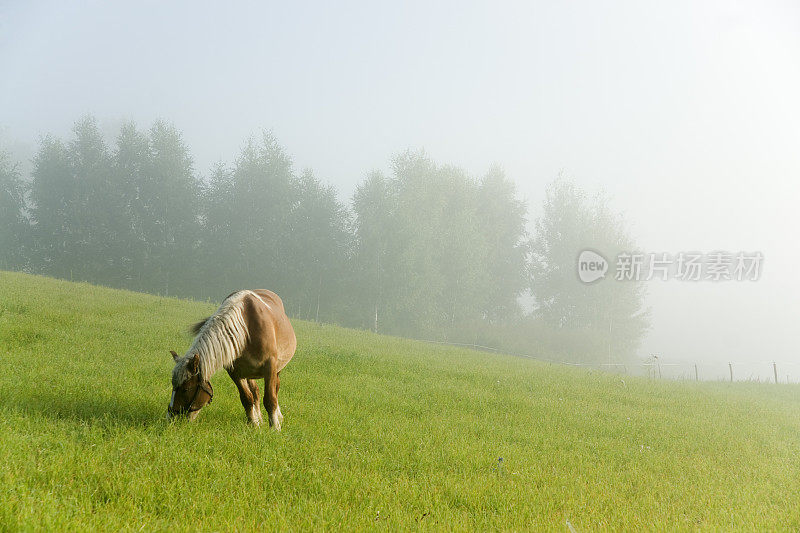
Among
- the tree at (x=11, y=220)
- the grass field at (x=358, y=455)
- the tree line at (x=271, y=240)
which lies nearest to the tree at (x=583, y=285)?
the tree line at (x=271, y=240)

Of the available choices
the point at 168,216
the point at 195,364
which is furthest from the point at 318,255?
the point at 195,364

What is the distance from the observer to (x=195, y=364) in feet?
21.5

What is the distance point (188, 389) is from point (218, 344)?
2.70 ft

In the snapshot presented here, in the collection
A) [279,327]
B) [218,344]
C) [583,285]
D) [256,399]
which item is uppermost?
[583,285]

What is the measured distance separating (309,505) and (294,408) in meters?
4.01

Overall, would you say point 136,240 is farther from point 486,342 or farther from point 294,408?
point 294,408

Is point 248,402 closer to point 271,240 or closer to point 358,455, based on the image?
point 358,455

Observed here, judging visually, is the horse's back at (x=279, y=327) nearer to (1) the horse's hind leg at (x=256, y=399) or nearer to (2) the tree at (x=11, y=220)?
(1) the horse's hind leg at (x=256, y=399)

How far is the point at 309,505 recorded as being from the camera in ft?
16.5

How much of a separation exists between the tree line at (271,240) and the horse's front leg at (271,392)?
33047mm

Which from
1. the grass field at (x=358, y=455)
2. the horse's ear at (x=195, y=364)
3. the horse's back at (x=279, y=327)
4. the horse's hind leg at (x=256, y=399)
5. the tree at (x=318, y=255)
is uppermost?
the tree at (x=318, y=255)

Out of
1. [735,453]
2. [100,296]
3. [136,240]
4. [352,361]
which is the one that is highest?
[136,240]

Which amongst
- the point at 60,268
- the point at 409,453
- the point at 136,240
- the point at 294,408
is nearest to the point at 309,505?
the point at 409,453

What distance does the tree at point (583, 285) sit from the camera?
1820 inches
